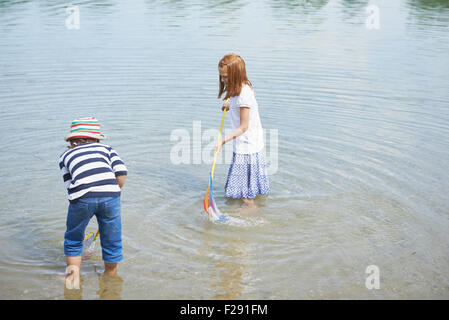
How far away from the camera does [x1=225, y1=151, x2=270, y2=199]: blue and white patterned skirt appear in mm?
6305

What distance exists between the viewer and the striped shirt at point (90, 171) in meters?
4.35

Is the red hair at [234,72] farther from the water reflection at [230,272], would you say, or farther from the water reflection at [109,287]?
the water reflection at [109,287]

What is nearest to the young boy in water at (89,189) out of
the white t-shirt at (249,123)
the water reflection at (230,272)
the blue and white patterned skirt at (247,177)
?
the water reflection at (230,272)

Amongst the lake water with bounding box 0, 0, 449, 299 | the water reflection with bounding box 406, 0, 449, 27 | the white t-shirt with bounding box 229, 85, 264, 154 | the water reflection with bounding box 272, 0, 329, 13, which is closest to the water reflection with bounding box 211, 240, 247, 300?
the lake water with bounding box 0, 0, 449, 299

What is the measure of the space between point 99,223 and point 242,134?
2228mm

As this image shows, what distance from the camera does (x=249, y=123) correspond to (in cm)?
604

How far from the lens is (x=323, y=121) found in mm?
9797

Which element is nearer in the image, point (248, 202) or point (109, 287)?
point (109, 287)

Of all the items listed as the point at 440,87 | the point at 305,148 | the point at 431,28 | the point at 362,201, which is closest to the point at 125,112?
the point at 305,148

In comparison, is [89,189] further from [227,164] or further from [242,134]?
[227,164]

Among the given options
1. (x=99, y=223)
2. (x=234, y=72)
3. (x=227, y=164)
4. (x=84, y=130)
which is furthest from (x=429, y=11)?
(x=99, y=223)

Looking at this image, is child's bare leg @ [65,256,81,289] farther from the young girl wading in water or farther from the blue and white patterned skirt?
the blue and white patterned skirt

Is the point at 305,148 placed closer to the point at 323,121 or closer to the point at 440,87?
the point at 323,121

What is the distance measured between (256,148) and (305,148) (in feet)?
7.94
